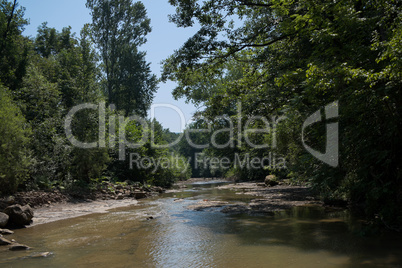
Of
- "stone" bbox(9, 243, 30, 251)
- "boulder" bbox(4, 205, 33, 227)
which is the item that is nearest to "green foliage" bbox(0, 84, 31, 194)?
"boulder" bbox(4, 205, 33, 227)

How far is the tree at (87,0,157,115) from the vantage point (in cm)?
3141

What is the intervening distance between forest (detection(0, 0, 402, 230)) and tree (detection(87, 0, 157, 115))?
26 centimetres

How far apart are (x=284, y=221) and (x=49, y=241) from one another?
246 inches

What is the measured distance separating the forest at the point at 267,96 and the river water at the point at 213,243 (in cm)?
94

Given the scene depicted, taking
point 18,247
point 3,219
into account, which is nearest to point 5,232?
point 3,219

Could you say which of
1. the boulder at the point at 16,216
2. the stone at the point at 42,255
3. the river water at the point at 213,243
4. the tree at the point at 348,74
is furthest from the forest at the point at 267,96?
the stone at the point at 42,255

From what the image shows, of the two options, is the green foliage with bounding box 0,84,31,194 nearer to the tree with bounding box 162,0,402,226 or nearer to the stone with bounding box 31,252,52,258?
the stone with bounding box 31,252,52,258

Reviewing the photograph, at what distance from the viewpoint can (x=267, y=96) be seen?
496 inches

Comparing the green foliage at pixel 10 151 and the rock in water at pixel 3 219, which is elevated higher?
the green foliage at pixel 10 151

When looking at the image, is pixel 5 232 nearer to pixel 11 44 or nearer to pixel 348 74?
pixel 348 74

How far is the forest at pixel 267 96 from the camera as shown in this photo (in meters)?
5.71

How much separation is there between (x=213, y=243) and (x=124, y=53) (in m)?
30.4

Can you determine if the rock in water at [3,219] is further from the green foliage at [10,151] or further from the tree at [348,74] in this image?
the tree at [348,74]

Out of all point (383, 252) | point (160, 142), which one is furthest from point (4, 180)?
point (160, 142)
